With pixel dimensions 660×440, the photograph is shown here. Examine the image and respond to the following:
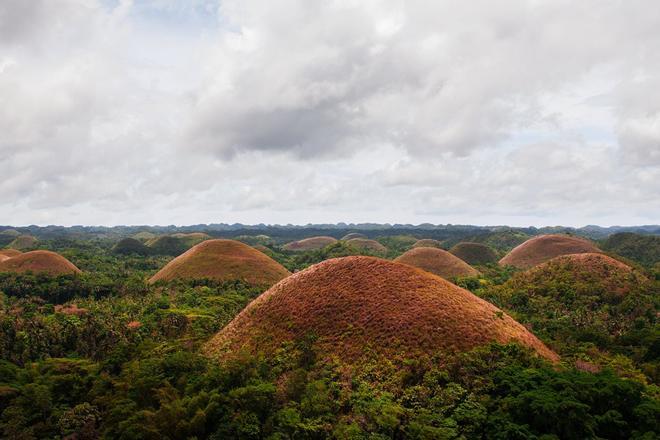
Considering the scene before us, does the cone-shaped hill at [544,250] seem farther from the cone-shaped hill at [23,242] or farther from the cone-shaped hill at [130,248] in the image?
the cone-shaped hill at [23,242]

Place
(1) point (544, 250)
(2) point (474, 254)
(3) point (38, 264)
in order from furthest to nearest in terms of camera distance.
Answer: (2) point (474, 254) < (1) point (544, 250) < (3) point (38, 264)

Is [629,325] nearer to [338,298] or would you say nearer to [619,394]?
[619,394]

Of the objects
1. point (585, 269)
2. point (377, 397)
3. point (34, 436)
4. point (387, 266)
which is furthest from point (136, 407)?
point (585, 269)

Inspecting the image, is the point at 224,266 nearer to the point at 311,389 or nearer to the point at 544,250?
the point at 311,389

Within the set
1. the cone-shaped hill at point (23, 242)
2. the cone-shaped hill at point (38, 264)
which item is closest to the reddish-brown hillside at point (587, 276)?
the cone-shaped hill at point (38, 264)

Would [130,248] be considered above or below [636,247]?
below

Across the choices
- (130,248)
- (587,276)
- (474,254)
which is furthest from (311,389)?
(130,248)

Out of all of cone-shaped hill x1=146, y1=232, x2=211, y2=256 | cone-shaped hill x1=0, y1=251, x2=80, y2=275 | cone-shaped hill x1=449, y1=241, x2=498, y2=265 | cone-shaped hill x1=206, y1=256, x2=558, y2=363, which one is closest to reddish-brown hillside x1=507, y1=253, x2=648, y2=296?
cone-shaped hill x1=206, y1=256, x2=558, y2=363

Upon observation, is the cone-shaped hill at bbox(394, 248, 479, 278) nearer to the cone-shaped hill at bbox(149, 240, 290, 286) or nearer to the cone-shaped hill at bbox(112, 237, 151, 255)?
the cone-shaped hill at bbox(149, 240, 290, 286)
